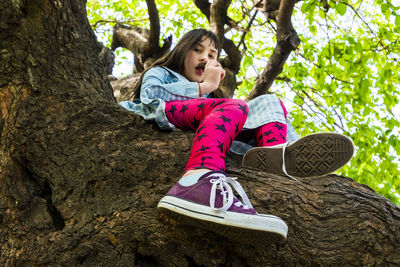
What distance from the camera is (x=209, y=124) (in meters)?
1.85

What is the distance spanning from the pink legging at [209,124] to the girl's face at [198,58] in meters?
0.94

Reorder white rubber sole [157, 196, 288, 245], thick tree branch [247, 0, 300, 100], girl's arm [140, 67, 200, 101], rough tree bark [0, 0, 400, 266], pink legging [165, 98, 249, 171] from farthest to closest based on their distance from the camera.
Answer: thick tree branch [247, 0, 300, 100]
girl's arm [140, 67, 200, 101]
pink legging [165, 98, 249, 171]
rough tree bark [0, 0, 400, 266]
white rubber sole [157, 196, 288, 245]

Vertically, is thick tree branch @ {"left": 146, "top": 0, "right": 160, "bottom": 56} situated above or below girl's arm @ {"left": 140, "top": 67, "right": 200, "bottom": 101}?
above

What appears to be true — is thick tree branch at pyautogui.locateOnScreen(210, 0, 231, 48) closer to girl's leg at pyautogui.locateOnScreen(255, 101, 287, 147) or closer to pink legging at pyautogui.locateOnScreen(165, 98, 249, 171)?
girl's leg at pyautogui.locateOnScreen(255, 101, 287, 147)

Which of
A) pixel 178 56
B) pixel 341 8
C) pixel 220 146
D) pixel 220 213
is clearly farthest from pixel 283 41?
pixel 220 213

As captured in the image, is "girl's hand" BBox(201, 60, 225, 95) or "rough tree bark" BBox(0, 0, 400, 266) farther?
"girl's hand" BBox(201, 60, 225, 95)


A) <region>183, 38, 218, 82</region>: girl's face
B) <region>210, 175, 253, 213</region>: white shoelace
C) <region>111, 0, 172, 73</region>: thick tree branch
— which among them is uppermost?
<region>111, 0, 172, 73</region>: thick tree branch

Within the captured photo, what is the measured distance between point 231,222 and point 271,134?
1031 mm

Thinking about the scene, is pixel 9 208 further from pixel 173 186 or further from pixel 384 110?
pixel 384 110

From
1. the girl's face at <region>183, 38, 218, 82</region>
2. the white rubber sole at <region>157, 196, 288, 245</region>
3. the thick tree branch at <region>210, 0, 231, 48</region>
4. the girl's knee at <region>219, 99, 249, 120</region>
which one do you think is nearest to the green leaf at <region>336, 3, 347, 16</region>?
the thick tree branch at <region>210, 0, 231, 48</region>

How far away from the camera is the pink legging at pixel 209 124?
67.9 inches

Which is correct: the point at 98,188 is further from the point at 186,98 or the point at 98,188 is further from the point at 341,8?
the point at 341,8

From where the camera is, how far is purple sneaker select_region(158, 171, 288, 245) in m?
1.34

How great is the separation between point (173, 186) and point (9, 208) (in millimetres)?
838
